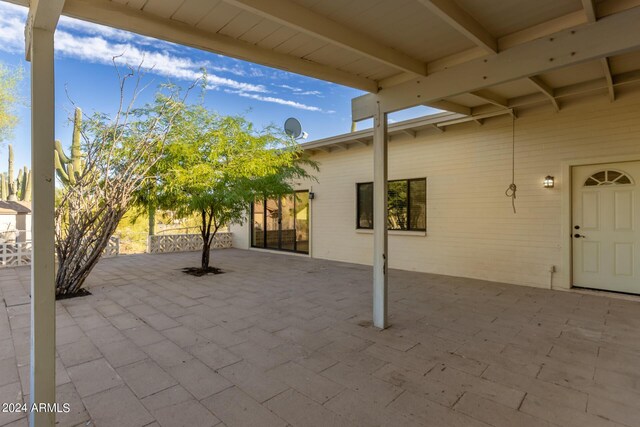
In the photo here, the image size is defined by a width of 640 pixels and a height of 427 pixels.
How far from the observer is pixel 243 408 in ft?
6.83

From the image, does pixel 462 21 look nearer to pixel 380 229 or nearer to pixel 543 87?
pixel 380 229

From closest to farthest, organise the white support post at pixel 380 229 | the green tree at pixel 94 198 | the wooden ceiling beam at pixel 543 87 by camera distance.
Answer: the white support post at pixel 380 229, the wooden ceiling beam at pixel 543 87, the green tree at pixel 94 198

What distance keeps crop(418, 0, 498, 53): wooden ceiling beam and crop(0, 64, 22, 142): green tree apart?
42.0ft

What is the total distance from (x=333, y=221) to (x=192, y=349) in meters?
5.95

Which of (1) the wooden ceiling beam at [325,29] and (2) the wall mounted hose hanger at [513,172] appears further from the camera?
(2) the wall mounted hose hanger at [513,172]

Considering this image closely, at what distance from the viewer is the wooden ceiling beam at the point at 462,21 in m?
2.15

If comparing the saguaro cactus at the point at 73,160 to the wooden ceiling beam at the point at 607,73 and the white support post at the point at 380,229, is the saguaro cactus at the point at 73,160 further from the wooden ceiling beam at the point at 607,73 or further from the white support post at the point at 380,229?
the wooden ceiling beam at the point at 607,73

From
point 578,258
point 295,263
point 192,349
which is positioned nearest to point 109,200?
point 192,349

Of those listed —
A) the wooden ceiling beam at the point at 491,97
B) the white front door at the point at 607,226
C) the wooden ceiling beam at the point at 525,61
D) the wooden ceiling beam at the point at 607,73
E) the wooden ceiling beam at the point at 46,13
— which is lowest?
the white front door at the point at 607,226

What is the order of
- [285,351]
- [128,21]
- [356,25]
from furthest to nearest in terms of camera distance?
[285,351], [356,25], [128,21]

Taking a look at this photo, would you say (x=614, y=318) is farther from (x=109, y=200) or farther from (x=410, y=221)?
(x=109, y=200)

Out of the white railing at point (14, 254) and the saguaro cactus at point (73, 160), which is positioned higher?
the saguaro cactus at point (73, 160)

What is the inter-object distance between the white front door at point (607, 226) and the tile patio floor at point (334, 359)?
52cm

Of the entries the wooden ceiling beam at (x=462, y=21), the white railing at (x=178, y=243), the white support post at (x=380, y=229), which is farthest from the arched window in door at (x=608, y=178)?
the white railing at (x=178, y=243)
